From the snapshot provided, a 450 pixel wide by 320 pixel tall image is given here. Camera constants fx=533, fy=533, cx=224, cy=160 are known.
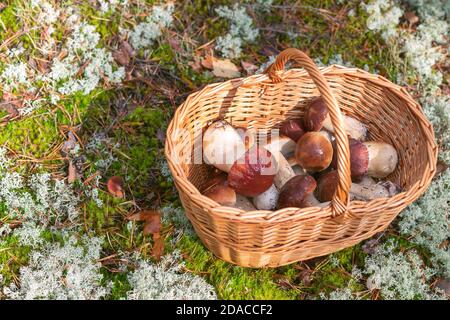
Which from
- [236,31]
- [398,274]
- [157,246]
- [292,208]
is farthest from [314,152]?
[236,31]

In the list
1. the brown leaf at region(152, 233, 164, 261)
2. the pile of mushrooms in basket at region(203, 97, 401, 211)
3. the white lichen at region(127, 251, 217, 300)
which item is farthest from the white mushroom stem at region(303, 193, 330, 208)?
the brown leaf at region(152, 233, 164, 261)

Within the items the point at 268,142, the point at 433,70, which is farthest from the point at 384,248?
the point at 433,70

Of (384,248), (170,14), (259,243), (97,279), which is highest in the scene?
(170,14)

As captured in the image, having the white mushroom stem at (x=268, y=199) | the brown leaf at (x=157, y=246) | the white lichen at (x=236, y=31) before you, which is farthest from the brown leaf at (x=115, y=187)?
the white lichen at (x=236, y=31)

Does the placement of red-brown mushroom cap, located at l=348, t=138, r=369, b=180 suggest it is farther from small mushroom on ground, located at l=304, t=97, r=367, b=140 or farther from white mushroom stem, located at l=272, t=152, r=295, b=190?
white mushroom stem, located at l=272, t=152, r=295, b=190

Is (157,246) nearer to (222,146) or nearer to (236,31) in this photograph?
(222,146)

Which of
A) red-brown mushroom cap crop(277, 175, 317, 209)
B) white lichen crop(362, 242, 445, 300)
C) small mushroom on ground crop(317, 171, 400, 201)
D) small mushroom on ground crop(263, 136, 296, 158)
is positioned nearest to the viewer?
red-brown mushroom cap crop(277, 175, 317, 209)

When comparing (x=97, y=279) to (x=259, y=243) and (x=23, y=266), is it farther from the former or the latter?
(x=259, y=243)
